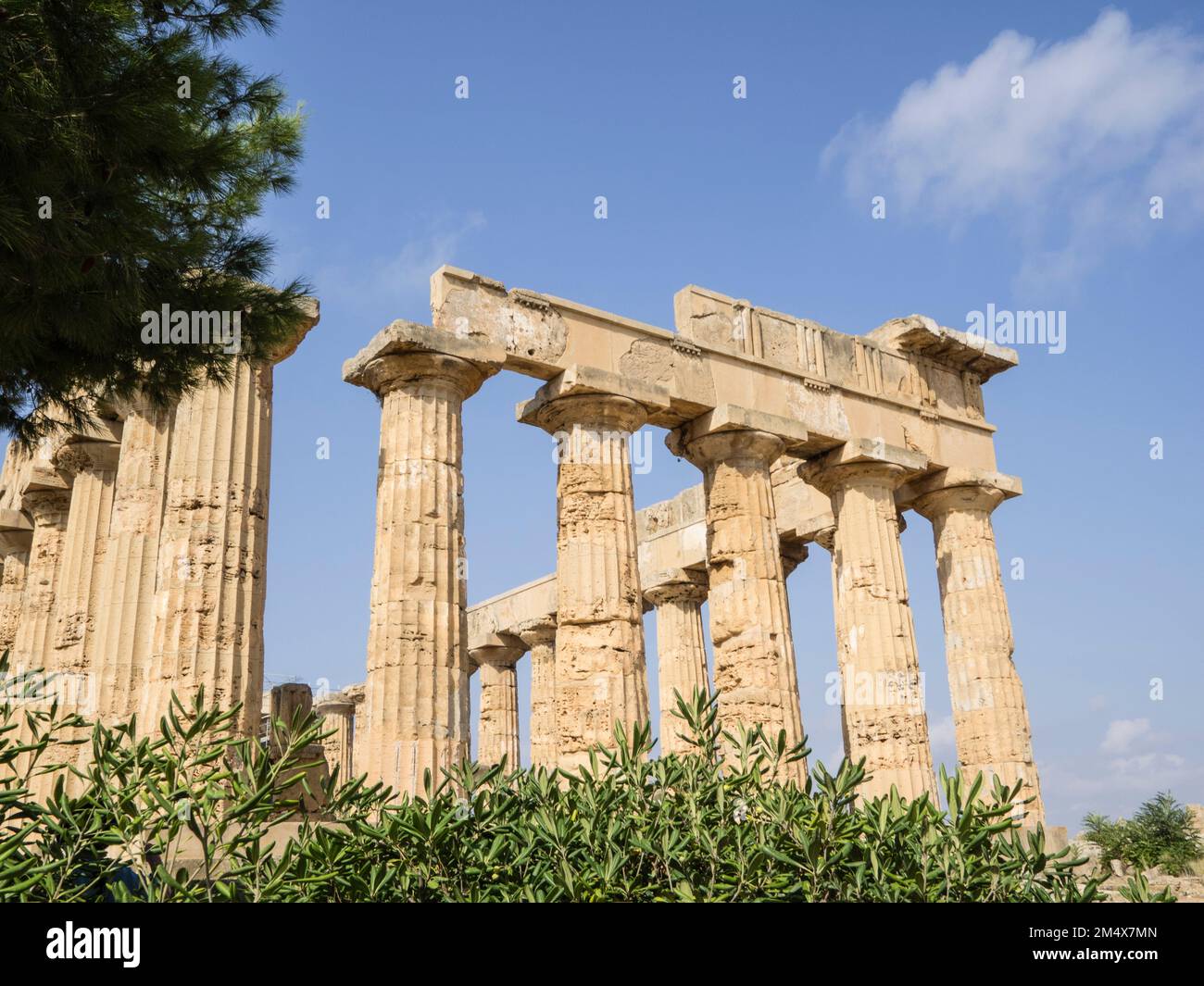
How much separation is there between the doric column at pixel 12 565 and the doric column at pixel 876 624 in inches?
476

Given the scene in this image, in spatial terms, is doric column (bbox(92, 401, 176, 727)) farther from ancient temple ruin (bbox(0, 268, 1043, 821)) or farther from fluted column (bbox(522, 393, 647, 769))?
fluted column (bbox(522, 393, 647, 769))

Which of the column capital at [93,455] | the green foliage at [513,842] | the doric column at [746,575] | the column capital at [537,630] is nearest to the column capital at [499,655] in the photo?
the column capital at [537,630]

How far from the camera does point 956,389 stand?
20828 mm

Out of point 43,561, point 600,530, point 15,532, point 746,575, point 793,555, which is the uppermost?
point 793,555

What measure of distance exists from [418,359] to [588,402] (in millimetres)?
2475

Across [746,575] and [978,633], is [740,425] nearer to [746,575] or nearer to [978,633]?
[746,575]

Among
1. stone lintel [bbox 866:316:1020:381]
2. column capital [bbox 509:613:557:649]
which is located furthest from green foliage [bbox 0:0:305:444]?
column capital [bbox 509:613:557:649]

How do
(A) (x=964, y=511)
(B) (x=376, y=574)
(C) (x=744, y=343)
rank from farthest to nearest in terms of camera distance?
(A) (x=964, y=511), (C) (x=744, y=343), (B) (x=376, y=574)

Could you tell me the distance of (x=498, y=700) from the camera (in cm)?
2747

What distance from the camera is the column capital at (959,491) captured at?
64.8 ft

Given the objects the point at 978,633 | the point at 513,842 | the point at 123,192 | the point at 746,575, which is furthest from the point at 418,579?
the point at 978,633
